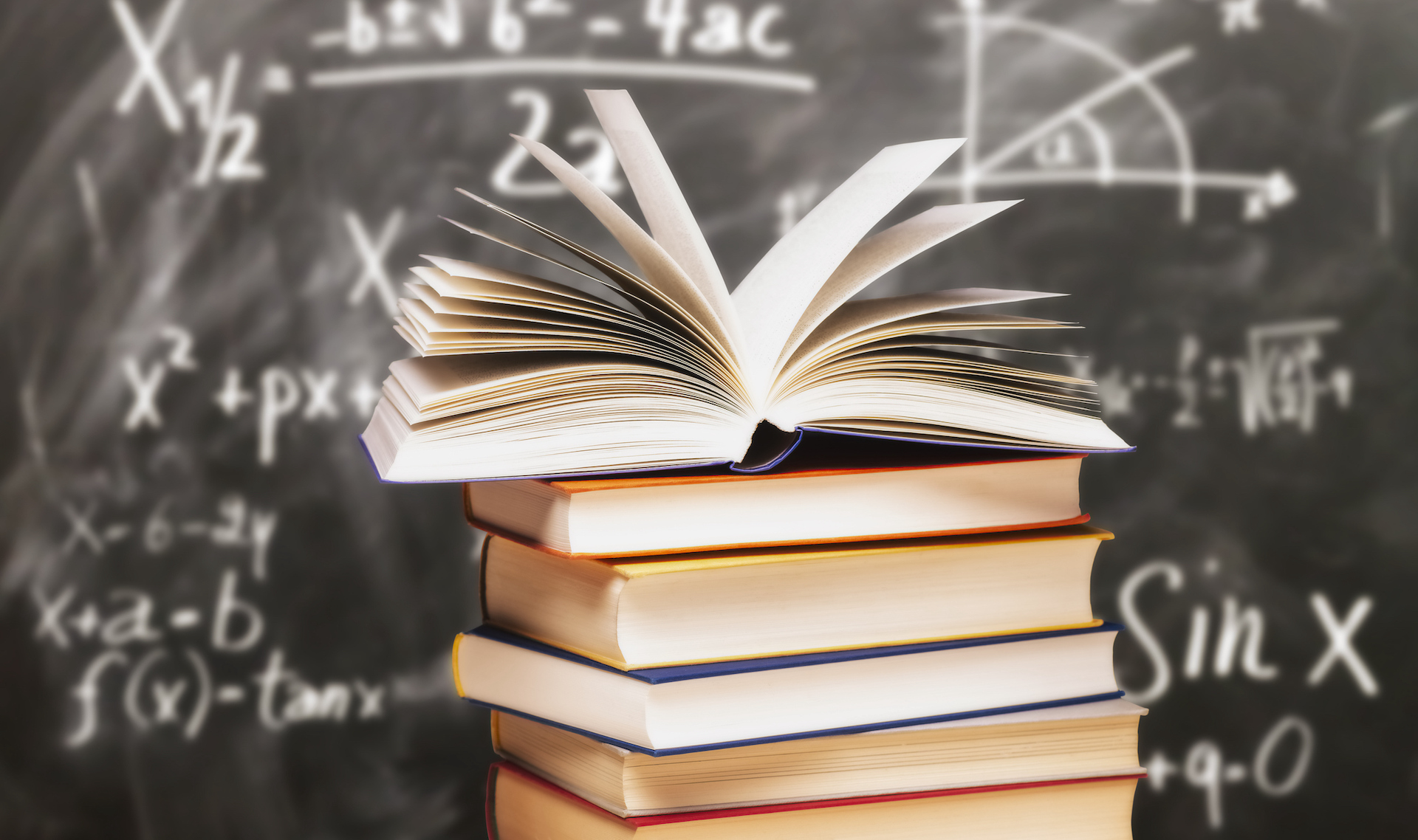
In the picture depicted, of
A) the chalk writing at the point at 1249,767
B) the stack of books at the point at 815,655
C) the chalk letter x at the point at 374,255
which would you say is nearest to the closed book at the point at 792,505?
the stack of books at the point at 815,655

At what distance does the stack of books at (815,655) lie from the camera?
60 cm

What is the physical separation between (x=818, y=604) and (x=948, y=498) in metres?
0.10

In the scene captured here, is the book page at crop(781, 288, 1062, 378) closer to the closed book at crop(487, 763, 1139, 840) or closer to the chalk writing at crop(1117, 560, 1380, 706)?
the closed book at crop(487, 763, 1139, 840)

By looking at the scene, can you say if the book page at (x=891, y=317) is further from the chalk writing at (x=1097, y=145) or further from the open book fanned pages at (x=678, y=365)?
the chalk writing at (x=1097, y=145)

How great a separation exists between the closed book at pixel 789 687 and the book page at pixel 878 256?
170 millimetres

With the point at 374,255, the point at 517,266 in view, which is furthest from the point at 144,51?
the point at 517,266

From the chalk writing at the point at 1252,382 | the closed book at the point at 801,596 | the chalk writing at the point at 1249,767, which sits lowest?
the chalk writing at the point at 1249,767

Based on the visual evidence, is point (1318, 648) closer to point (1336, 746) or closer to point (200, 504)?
point (1336, 746)

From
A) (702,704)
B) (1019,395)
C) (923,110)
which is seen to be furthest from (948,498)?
(923,110)

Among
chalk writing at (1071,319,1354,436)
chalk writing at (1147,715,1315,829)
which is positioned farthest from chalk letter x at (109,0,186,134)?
chalk writing at (1147,715,1315,829)

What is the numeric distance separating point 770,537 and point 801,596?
0.04 metres

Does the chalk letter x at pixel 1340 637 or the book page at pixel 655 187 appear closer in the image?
the book page at pixel 655 187

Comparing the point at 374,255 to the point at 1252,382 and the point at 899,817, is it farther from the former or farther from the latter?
the point at 1252,382

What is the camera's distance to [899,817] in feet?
2.14
